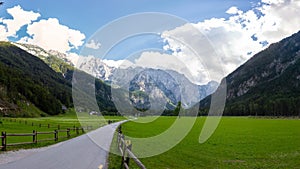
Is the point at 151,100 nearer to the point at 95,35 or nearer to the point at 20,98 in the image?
the point at 95,35

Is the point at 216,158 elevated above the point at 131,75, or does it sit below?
below

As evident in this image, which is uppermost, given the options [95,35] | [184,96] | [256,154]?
[95,35]

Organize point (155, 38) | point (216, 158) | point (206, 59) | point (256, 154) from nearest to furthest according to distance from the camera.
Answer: point (206, 59) < point (155, 38) < point (216, 158) < point (256, 154)

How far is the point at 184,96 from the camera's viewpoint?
34.1 meters

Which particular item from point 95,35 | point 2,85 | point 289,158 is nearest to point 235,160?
point 289,158

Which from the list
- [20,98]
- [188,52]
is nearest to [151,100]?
[188,52]

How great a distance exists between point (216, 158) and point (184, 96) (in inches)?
305

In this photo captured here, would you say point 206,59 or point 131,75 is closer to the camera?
point 206,59

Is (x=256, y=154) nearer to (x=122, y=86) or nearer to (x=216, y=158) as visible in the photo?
(x=216, y=158)

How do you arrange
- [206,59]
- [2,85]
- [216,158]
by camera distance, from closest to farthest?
[206,59]
[216,158]
[2,85]

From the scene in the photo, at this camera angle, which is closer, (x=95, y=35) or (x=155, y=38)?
(x=95, y=35)

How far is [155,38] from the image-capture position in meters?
26.4

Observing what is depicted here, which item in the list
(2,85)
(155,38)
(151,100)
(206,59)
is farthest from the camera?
(2,85)

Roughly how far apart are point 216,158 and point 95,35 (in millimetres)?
15562
